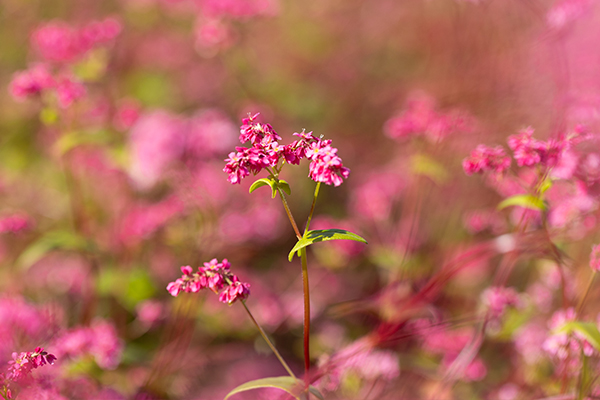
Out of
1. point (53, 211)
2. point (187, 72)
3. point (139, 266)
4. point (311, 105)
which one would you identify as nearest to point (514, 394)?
point (139, 266)

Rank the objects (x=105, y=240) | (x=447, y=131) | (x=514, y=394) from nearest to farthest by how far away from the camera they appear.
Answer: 1. (x=514, y=394)
2. (x=447, y=131)
3. (x=105, y=240)

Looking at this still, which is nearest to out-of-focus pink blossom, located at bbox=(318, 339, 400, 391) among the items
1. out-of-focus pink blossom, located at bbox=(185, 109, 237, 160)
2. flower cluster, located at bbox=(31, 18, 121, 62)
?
out-of-focus pink blossom, located at bbox=(185, 109, 237, 160)

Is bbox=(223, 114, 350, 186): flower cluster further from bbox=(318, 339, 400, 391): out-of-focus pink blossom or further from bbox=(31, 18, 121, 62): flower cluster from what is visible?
bbox=(31, 18, 121, 62): flower cluster

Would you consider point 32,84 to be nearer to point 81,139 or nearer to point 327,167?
point 81,139

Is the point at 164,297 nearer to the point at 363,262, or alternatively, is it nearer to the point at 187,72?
the point at 363,262

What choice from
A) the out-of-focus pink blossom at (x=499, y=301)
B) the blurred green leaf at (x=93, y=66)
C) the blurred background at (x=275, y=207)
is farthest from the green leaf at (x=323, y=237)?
the blurred green leaf at (x=93, y=66)

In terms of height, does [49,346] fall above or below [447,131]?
below
